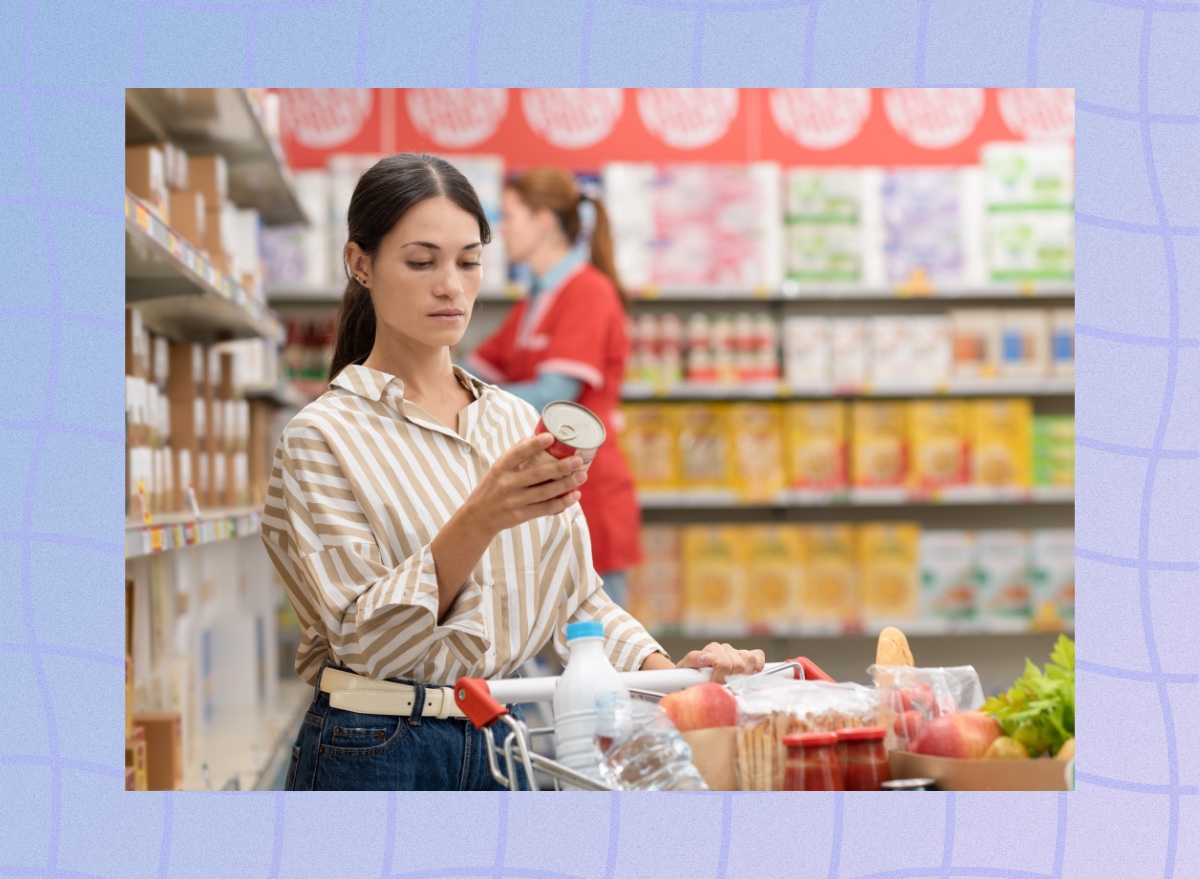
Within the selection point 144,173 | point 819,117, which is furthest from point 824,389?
point 144,173

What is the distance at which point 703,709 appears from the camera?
3.99 feet

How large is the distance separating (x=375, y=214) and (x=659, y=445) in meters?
3.27

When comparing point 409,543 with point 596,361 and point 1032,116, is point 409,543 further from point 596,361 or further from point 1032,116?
point 1032,116

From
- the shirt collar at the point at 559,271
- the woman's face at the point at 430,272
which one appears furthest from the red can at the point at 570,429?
the shirt collar at the point at 559,271

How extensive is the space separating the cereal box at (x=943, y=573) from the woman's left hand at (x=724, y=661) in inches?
140

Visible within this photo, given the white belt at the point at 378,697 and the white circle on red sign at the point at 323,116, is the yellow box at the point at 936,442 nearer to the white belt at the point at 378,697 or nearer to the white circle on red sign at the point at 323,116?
the white circle on red sign at the point at 323,116

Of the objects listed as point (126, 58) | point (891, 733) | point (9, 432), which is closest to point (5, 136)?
point (126, 58)

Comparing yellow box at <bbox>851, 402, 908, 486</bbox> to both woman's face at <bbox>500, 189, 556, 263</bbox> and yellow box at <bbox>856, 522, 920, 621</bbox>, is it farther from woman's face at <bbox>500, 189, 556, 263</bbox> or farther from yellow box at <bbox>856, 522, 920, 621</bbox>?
woman's face at <bbox>500, 189, 556, 263</bbox>

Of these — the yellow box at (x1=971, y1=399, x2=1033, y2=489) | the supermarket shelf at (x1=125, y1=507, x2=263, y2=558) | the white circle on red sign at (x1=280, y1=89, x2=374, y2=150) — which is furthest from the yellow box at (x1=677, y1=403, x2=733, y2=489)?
the supermarket shelf at (x1=125, y1=507, x2=263, y2=558)

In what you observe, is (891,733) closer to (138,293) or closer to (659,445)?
(138,293)

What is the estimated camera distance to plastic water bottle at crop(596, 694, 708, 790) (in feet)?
3.90

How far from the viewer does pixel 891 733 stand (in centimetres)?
127

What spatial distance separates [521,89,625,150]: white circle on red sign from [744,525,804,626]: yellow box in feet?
5.84

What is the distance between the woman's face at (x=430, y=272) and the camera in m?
1.54
